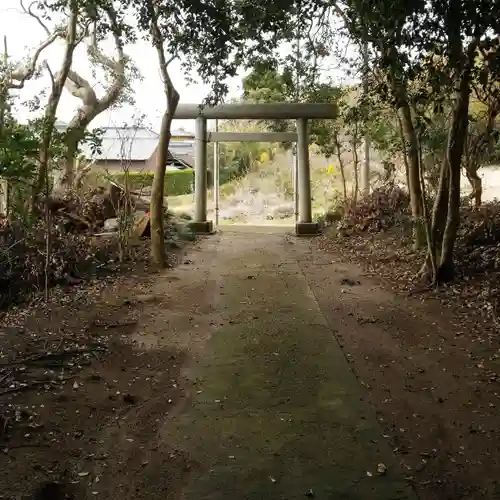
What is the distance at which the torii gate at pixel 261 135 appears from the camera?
41.9 feet

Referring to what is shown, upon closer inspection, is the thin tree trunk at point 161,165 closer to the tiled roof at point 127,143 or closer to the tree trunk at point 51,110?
the tiled roof at point 127,143

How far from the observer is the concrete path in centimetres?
283

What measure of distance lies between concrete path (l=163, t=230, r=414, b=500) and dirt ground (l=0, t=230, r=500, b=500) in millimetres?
105

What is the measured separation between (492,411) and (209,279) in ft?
16.1

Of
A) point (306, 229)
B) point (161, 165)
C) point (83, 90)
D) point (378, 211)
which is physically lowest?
point (306, 229)

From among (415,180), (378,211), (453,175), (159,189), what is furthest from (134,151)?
(453,175)

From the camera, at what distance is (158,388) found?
13.6ft

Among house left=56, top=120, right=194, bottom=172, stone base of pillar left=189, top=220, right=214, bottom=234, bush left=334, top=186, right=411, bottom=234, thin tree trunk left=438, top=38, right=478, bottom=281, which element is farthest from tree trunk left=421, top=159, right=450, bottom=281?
stone base of pillar left=189, top=220, right=214, bottom=234

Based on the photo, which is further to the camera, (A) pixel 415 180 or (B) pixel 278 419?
(A) pixel 415 180

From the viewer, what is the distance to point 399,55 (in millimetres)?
3443

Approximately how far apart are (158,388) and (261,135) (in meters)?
10.0

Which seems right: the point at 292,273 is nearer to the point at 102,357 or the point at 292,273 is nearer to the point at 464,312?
the point at 464,312

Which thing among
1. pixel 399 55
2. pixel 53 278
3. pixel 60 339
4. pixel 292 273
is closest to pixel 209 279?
pixel 292 273

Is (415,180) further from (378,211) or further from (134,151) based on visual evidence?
(134,151)
